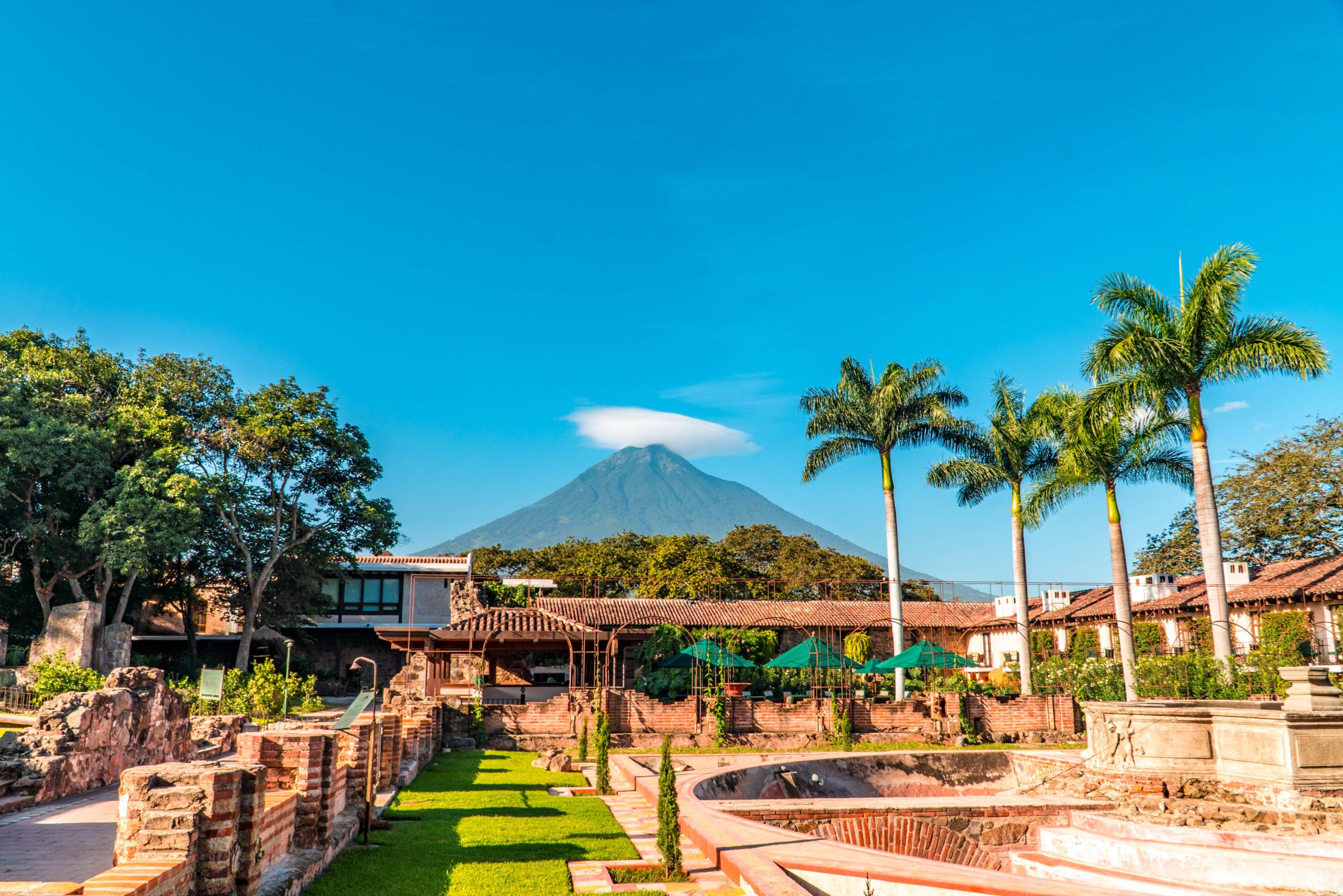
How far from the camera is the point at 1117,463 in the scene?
2567cm

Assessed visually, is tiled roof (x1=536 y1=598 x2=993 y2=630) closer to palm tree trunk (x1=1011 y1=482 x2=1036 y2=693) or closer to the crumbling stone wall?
palm tree trunk (x1=1011 y1=482 x2=1036 y2=693)

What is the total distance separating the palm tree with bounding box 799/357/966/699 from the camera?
31078 millimetres

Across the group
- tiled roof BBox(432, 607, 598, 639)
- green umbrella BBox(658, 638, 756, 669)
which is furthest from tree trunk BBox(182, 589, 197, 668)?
green umbrella BBox(658, 638, 756, 669)

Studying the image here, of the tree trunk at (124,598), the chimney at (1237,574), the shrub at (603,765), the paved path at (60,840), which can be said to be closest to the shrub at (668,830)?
the paved path at (60,840)

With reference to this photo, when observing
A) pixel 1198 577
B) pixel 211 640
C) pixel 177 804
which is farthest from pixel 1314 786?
pixel 211 640

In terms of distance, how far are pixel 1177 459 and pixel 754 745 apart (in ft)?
49.5

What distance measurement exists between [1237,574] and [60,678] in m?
35.8

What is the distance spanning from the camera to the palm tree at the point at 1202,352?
20.5 m

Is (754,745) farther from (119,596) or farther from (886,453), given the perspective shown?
(119,596)

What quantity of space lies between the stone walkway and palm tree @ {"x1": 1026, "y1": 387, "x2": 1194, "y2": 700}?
698 inches

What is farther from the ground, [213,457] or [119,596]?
[213,457]


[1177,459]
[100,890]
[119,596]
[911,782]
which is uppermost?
[1177,459]

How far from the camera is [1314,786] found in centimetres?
1123

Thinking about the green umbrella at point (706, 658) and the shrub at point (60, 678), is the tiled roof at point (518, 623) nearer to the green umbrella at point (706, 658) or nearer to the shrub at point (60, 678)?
the green umbrella at point (706, 658)
